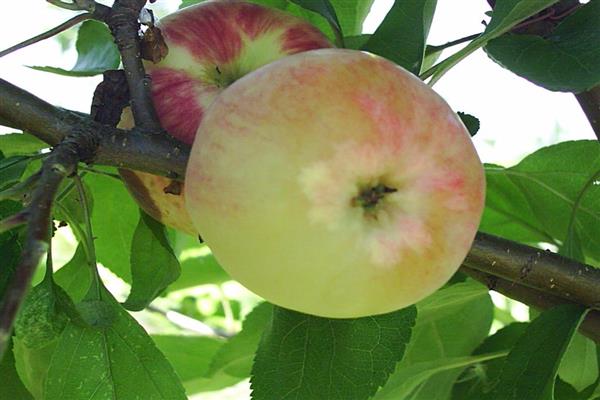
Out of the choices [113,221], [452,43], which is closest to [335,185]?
[452,43]

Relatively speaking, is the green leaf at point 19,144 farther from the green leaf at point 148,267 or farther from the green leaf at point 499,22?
the green leaf at point 499,22

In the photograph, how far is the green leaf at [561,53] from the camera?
2.45 feet

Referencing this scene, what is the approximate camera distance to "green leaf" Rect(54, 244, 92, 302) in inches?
37.1

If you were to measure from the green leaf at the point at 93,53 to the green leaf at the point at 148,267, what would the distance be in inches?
6.5

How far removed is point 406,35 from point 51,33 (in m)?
0.29

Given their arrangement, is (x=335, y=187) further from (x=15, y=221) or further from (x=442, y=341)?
(x=442, y=341)

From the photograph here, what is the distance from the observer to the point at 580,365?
97cm

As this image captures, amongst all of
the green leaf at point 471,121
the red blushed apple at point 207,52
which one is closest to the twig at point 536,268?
the green leaf at point 471,121

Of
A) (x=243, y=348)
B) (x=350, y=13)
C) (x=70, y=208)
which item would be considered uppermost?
(x=350, y=13)

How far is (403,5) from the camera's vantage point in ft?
2.66

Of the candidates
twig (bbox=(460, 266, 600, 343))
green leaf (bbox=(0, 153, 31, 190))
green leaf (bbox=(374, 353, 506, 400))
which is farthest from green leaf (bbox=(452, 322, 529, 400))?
green leaf (bbox=(0, 153, 31, 190))

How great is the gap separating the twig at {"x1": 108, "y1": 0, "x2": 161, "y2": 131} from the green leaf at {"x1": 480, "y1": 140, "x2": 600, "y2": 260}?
0.39m

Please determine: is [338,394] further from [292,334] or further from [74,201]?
[74,201]

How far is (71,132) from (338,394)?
0.99ft
